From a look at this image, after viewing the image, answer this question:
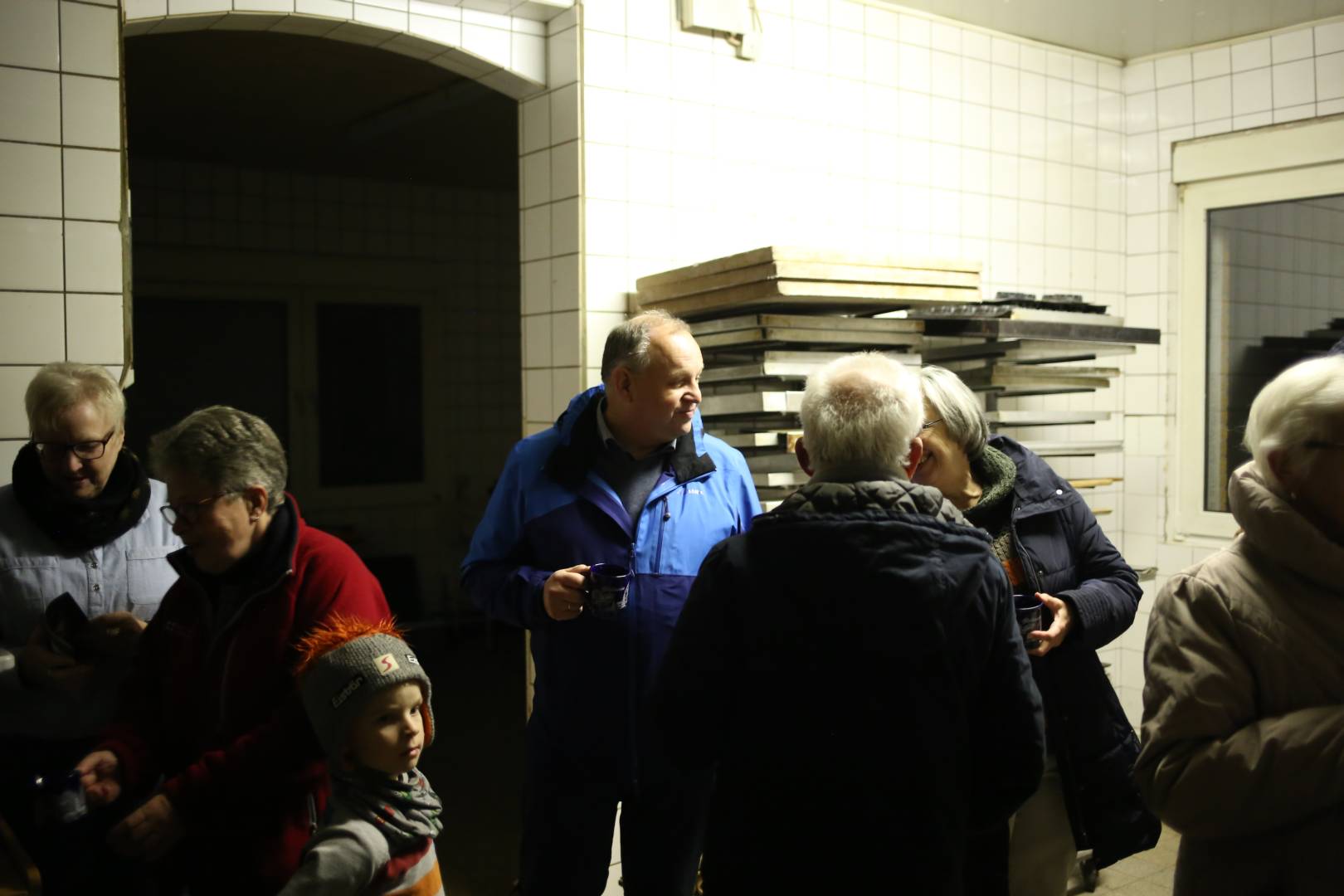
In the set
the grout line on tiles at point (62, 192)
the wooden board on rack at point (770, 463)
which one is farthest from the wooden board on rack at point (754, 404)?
the grout line on tiles at point (62, 192)

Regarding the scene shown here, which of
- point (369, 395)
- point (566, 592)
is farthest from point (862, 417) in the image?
point (369, 395)

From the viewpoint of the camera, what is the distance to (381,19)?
3.05 m

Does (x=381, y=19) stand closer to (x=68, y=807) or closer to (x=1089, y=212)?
(x=68, y=807)

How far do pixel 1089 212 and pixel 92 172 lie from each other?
3.65m

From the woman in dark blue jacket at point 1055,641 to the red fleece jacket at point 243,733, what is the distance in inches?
47.6

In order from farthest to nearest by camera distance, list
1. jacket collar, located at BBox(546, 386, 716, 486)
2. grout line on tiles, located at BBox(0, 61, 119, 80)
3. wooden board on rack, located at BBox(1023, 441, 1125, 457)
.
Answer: wooden board on rack, located at BBox(1023, 441, 1125, 457)
grout line on tiles, located at BBox(0, 61, 119, 80)
jacket collar, located at BBox(546, 386, 716, 486)

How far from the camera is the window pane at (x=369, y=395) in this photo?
729 centimetres

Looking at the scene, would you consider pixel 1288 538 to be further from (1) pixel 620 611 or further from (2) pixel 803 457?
(1) pixel 620 611

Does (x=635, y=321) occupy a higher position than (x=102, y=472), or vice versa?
(x=635, y=321)

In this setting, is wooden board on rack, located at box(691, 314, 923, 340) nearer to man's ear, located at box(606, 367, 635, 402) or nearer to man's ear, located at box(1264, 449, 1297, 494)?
man's ear, located at box(606, 367, 635, 402)

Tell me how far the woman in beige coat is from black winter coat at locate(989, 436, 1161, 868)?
0.55 m

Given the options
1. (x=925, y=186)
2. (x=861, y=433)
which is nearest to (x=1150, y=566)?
(x=925, y=186)

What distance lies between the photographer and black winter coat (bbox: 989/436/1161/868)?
2232 millimetres

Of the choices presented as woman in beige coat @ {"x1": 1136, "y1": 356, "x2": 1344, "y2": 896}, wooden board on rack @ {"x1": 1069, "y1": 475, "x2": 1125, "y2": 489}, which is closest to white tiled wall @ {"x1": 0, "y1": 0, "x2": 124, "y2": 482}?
woman in beige coat @ {"x1": 1136, "y1": 356, "x2": 1344, "y2": 896}
